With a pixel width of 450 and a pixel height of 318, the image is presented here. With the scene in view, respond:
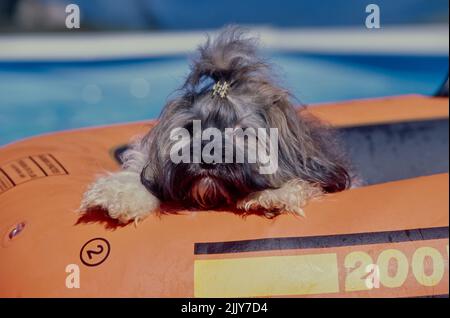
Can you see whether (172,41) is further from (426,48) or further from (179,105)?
(179,105)

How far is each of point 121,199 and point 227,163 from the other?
47cm

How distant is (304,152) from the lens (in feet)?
9.88

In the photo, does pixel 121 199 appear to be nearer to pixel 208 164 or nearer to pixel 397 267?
pixel 208 164

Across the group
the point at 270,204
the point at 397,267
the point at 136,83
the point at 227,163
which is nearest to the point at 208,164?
the point at 227,163

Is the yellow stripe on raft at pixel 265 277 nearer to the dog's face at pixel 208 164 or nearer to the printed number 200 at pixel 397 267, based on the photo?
the printed number 200 at pixel 397 267

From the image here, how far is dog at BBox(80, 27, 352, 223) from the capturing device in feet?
8.88

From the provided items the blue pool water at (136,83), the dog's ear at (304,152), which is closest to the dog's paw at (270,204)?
the dog's ear at (304,152)

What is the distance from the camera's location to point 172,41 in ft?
34.9

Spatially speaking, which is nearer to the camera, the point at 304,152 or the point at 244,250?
the point at 244,250

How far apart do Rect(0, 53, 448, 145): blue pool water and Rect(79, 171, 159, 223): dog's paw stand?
5.86 metres

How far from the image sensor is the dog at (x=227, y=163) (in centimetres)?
271

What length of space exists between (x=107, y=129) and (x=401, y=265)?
2.43 meters

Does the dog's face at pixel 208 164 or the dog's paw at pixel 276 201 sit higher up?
the dog's face at pixel 208 164

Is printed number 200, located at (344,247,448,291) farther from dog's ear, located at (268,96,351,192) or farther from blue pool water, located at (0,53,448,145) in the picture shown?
blue pool water, located at (0,53,448,145)
